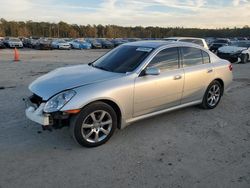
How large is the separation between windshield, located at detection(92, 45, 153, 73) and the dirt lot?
116cm

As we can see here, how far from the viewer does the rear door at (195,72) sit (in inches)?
219

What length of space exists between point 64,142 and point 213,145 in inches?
96.4

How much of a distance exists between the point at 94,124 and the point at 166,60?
195cm

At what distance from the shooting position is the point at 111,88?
429 cm

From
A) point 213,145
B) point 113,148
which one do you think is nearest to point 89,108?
point 113,148

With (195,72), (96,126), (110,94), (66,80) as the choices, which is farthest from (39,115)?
(195,72)

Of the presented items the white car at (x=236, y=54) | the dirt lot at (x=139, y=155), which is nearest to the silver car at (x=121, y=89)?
the dirt lot at (x=139, y=155)

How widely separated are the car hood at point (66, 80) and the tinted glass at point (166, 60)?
0.82m

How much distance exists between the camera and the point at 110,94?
4262mm

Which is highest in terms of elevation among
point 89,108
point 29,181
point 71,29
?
point 71,29

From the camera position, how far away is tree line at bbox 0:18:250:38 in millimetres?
89562

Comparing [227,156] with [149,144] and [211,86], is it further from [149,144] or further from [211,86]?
[211,86]

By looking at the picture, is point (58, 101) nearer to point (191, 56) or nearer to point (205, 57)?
point (191, 56)

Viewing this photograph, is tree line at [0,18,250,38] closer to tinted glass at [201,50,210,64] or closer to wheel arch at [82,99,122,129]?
tinted glass at [201,50,210,64]
